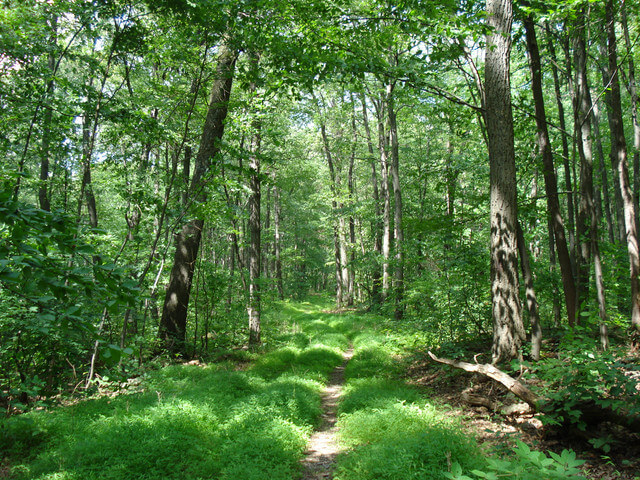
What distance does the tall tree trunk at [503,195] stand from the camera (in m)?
5.59

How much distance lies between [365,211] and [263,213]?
62.8ft

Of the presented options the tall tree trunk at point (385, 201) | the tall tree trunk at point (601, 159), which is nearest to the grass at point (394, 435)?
the tall tree trunk at point (385, 201)

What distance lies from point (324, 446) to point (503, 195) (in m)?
4.72

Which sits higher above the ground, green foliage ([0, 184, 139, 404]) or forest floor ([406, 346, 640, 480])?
green foliage ([0, 184, 139, 404])

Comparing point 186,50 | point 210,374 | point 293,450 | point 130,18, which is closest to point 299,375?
point 210,374

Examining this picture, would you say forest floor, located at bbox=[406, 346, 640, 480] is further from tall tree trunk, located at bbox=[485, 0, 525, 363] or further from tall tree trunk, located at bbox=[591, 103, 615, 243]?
tall tree trunk, located at bbox=[591, 103, 615, 243]

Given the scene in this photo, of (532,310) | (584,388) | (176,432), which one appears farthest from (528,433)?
(176,432)

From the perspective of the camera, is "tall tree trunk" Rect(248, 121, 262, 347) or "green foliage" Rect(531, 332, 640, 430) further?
"tall tree trunk" Rect(248, 121, 262, 347)

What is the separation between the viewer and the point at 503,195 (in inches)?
222

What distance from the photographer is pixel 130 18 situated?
639cm

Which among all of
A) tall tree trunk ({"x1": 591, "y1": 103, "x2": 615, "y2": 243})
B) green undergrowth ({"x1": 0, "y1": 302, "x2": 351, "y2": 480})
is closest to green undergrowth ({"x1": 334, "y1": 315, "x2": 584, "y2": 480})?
green undergrowth ({"x1": 0, "y1": 302, "x2": 351, "y2": 480})

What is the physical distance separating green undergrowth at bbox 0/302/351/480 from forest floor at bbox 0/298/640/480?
16 millimetres

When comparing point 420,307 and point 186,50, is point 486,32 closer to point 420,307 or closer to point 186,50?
point 186,50

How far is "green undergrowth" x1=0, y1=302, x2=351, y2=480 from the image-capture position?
153 inches
